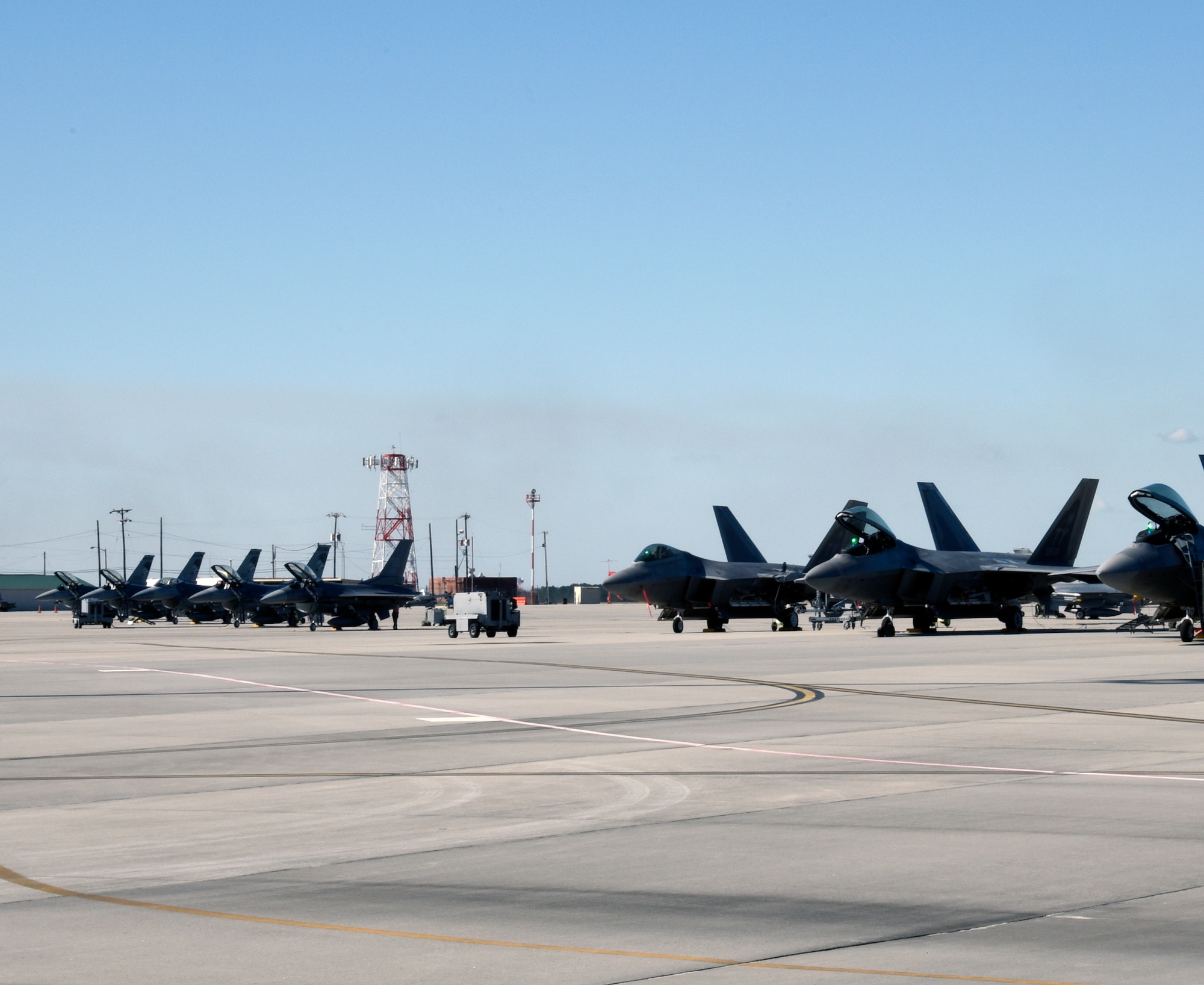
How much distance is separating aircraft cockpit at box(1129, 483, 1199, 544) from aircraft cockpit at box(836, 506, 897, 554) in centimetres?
1056

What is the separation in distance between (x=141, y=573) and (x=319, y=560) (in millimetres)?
25741

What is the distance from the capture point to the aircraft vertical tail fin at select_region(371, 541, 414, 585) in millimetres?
69438

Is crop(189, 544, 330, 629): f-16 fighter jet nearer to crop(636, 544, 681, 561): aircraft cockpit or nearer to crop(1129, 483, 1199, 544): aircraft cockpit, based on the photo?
crop(636, 544, 681, 561): aircraft cockpit

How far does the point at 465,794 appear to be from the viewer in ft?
38.7

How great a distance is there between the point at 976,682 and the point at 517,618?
3098cm

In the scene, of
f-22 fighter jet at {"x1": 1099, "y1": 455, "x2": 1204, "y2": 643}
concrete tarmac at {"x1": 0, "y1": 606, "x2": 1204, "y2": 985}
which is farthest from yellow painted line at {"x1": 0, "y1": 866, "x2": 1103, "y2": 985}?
f-22 fighter jet at {"x1": 1099, "y1": 455, "x2": 1204, "y2": 643}

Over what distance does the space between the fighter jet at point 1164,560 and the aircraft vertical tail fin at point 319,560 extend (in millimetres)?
41766

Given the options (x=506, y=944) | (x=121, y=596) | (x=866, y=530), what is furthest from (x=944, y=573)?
(x=121, y=596)

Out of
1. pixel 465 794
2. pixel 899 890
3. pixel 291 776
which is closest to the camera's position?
pixel 899 890

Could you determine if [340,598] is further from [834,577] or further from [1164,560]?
[1164,560]

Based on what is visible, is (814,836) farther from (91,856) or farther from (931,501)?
(931,501)

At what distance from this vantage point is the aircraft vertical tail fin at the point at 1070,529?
180 ft

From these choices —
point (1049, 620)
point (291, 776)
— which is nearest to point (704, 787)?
point (291, 776)

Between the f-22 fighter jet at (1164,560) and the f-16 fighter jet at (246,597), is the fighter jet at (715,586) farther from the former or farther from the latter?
the f-16 fighter jet at (246,597)
